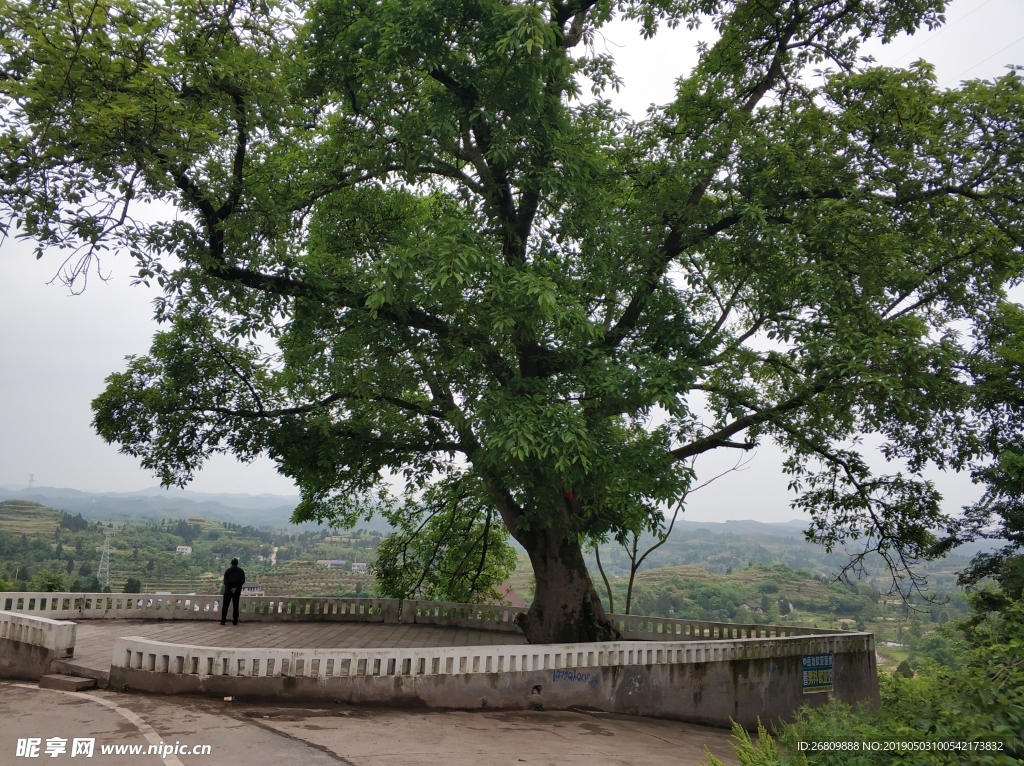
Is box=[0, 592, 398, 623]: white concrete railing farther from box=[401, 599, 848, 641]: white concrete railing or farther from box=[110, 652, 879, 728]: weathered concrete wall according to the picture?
box=[110, 652, 879, 728]: weathered concrete wall

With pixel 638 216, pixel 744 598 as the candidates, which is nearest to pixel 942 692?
pixel 638 216

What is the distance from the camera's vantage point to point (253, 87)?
10.0m

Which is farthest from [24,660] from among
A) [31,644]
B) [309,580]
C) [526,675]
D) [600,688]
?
[309,580]

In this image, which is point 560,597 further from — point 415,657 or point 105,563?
point 105,563

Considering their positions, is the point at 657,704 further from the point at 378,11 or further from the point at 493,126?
the point at 378,11

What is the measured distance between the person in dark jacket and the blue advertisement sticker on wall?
1150cm

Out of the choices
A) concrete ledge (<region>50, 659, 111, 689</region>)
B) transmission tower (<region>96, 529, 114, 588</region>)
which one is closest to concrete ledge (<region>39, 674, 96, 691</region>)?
concrete ledge (<region>50, 659, 111, 689</region>)

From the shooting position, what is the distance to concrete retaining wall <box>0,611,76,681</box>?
1041 centimetres

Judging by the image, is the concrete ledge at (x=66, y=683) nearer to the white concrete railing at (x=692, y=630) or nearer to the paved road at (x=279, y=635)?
the paved road at (x=279, y=635)

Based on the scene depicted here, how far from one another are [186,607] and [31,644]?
529 centimetres

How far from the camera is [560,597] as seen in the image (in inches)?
555

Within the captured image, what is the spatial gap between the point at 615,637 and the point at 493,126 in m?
9.73

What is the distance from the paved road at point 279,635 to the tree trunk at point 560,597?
4.04 ft

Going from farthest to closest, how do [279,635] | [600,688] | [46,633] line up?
[279,635] → [600,688] → [46,633]
